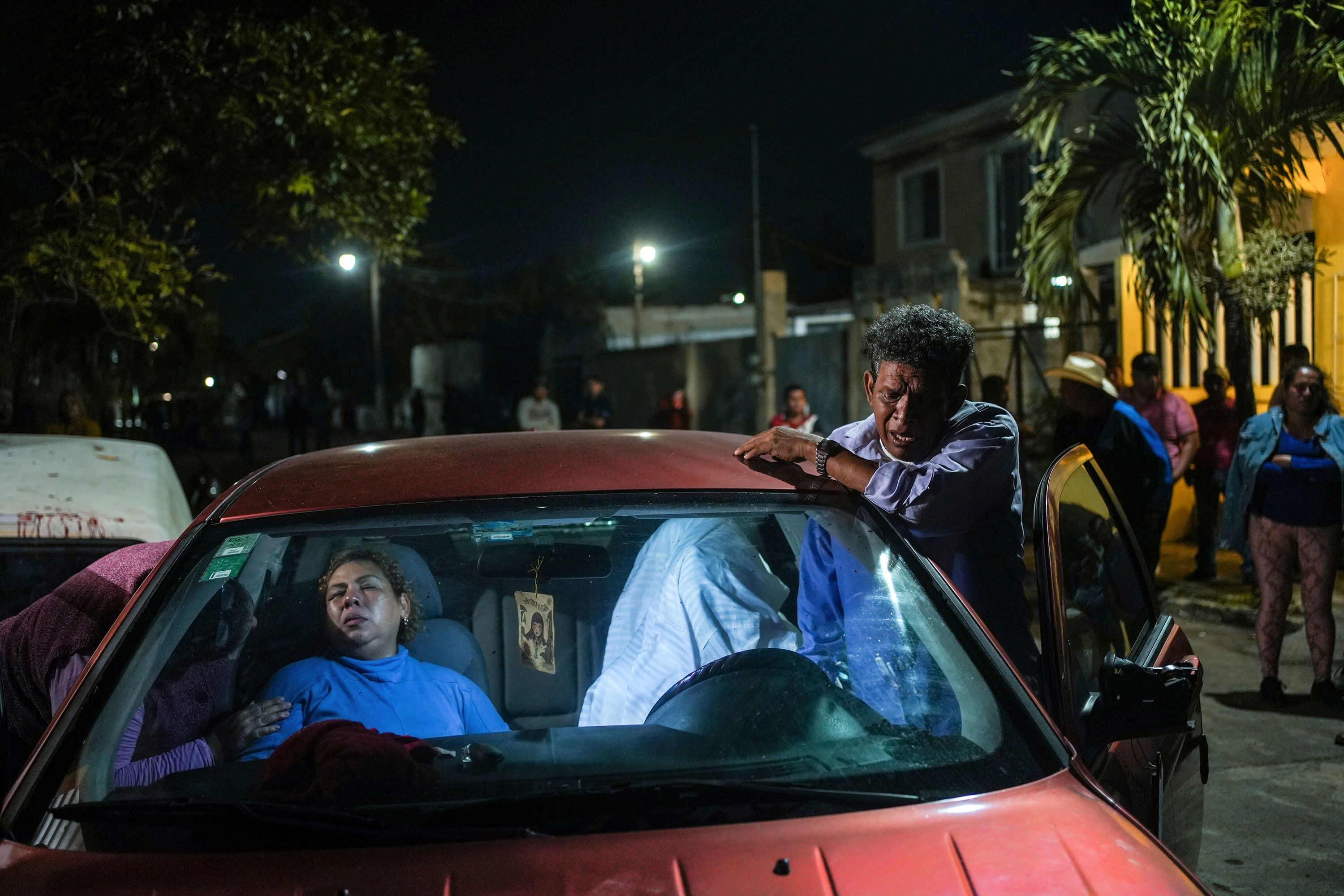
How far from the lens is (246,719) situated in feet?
8.31

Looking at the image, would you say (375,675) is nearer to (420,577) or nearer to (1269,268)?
(420,577)

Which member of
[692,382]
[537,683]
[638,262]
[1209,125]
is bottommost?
[537,683]

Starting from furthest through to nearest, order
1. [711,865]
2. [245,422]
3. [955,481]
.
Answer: [245,422]
[955,481]
[711,865]

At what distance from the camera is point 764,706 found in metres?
2.27

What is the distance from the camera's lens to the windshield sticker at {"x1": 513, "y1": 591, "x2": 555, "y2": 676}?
2.98 metres

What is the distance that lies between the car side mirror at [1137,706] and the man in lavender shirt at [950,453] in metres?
0.52

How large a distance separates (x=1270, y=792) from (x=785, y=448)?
320cm

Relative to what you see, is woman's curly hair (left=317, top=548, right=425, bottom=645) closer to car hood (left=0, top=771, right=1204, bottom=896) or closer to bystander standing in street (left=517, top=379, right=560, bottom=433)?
car hood (left=0, top=771, right=1204, bottom=896)

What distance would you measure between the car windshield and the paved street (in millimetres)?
2008

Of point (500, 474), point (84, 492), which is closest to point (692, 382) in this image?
point (84, 492)

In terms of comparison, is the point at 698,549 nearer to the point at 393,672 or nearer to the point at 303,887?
the point at 393,672

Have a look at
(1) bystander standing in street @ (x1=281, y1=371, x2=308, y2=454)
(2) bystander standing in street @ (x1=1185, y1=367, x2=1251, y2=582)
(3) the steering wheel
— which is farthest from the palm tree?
(1) bystander standing in street @ (x1=281, y1=371, x2=308, y2=454)

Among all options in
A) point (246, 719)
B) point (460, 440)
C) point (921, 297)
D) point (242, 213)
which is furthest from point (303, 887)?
point (921, 297)

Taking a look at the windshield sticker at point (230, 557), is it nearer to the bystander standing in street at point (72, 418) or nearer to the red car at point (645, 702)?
the red car at point (645, 702)
